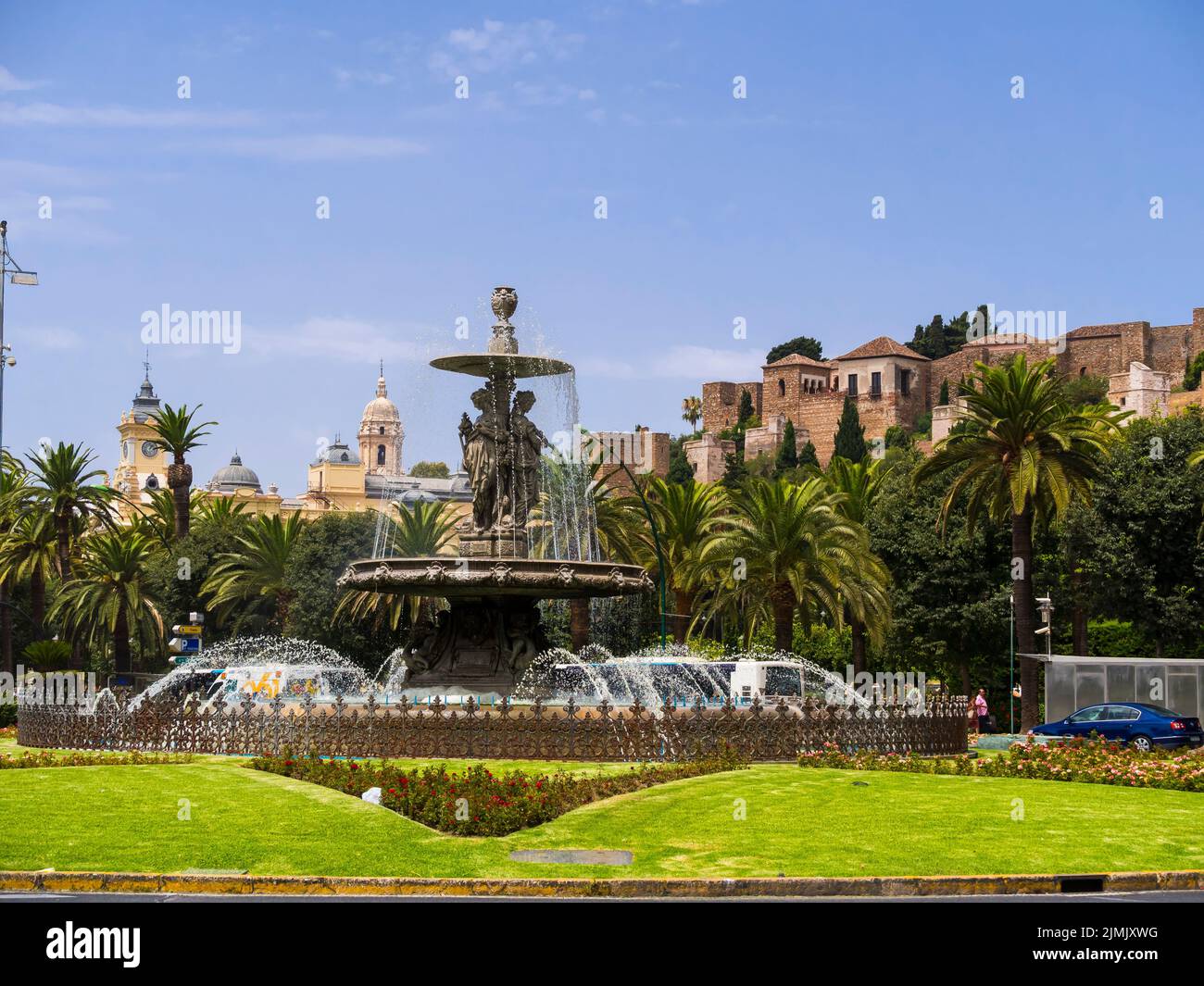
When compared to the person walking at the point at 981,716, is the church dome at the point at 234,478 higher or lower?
higher

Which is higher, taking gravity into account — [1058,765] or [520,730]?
[520,730]

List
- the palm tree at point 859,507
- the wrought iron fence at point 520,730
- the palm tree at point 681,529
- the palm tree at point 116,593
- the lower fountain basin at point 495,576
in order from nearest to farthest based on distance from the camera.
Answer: the wrought iron fence at point 520,730 < the lower fountain basin at point 495,576 < the palm tree at point 859,507 < the palm tree at point 681,529 < the palm tree at point 116,593

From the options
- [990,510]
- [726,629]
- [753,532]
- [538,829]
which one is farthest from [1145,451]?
[538,829]

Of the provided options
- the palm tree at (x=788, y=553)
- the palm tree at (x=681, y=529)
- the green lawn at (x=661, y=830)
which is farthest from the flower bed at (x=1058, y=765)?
the palm tree at (x=681, y=529)

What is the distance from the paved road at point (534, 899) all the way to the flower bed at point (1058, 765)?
26.8 ft

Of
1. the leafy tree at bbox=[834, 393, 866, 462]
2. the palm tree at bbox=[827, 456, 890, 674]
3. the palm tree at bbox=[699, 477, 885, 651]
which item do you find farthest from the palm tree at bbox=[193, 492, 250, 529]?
the leafy tree at bbox=[834, 393, 866, 462]

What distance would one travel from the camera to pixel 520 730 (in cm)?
2211

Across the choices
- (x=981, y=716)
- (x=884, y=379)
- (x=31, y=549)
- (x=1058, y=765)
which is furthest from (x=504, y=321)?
(x=884, y=379)

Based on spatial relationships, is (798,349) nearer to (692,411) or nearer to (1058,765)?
(692,411)

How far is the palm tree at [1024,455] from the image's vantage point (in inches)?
1529

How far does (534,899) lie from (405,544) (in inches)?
1656

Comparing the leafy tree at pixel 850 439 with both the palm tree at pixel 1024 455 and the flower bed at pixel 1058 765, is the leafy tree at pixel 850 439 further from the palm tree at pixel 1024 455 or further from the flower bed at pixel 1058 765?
the flower bed at pixel 1058 765

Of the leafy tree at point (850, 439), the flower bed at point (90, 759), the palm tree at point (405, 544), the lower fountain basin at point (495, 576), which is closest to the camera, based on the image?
the flower bed at point (90, 759)

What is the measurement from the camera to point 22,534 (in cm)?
5922
